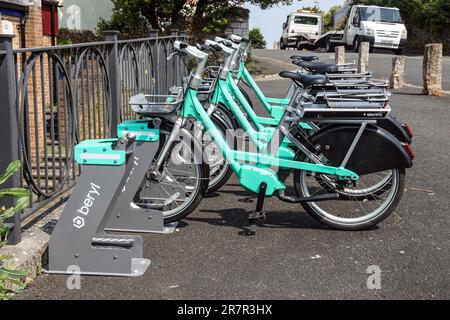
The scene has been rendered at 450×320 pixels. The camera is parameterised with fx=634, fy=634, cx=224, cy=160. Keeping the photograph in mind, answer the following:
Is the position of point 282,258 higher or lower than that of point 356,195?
lower

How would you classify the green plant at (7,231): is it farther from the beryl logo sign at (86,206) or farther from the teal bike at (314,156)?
the teal bike at (314,156)

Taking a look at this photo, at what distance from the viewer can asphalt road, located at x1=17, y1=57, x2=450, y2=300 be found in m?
3.75

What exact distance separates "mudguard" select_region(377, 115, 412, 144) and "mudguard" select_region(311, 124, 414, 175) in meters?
0.27

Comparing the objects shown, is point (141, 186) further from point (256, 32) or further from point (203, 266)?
point (256, 32)

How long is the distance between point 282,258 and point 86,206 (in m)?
1.35

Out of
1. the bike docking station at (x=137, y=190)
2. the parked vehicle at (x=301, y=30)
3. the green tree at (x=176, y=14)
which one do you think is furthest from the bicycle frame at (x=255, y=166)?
the parked vehicle at (x=301, y=30)

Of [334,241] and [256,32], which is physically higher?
[256,32]

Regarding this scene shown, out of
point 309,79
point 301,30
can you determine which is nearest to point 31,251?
point 309,79

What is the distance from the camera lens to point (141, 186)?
4.81 m

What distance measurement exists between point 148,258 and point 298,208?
1.63 metres

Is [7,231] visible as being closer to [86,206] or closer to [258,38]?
[86,206]

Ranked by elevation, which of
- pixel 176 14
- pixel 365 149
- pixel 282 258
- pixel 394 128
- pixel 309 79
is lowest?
pixel 282 258

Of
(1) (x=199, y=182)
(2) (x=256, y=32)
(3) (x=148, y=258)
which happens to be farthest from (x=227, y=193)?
(2) (x=256, y=32)

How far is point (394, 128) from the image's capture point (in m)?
4.99
